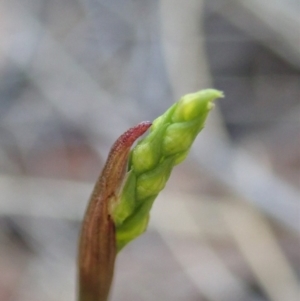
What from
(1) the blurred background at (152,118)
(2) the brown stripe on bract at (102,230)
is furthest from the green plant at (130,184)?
(1) the blurred background at (152,118)

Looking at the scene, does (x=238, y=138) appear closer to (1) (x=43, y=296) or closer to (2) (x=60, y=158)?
(2) (x=60, y=158)

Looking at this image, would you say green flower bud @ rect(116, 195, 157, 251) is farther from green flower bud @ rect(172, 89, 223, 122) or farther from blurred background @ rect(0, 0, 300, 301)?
blurred background @ rect(0, 0, 300, 301)

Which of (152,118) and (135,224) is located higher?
(152,118)

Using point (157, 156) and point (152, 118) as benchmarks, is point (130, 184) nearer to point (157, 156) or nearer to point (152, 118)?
point (157, 156)

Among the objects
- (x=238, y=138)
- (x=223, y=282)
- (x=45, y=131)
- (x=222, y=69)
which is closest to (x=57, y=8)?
(x=45, y=131)

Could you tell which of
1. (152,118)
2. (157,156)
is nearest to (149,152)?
(157,156)

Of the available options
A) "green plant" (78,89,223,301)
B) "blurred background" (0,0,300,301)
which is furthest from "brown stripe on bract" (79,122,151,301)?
"blurred background" (0,0,300,301)
